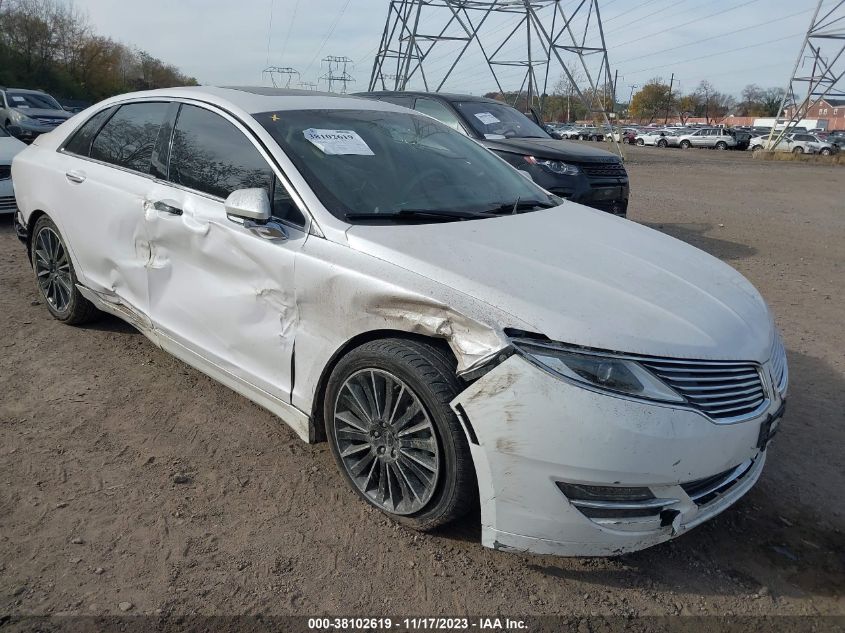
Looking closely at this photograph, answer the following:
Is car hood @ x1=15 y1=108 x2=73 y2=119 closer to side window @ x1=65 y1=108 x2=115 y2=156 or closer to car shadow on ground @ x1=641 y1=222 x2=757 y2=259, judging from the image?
side window @ x1=65 y1=108 x2=115 y2=156

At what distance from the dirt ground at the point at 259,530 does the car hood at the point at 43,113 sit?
17.0 meters

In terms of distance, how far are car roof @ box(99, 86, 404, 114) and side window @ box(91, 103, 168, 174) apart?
108mm

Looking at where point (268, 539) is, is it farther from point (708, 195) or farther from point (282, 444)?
point (708, 195)

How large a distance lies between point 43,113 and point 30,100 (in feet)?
3.20

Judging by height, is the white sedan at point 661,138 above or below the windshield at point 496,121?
below

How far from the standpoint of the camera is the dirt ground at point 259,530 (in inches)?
92.4

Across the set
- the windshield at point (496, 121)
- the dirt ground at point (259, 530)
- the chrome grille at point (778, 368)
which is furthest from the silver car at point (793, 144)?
the chrome grille at point (778, 368)

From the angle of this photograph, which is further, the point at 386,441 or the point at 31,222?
the point at 31,222

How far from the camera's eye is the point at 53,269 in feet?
14.9

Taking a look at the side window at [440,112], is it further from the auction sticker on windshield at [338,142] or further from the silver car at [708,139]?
the silver car at [708,139]

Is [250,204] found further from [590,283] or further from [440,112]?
[440,112]

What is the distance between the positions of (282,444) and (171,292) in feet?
3.19

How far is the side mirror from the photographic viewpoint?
2.77m

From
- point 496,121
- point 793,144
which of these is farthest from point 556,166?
point 793,144
